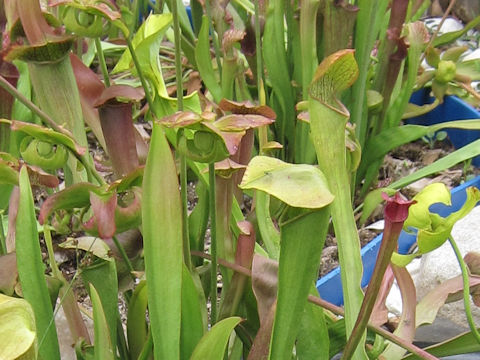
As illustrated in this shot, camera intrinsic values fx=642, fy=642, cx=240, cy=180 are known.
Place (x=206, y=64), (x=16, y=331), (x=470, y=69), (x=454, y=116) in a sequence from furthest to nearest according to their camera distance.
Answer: (x=454, y=116), (x=470, y=69), (x=206, y=64), (x=16, y=331)

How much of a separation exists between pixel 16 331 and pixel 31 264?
234 millimetres

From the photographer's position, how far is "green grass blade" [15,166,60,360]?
0.54 metres

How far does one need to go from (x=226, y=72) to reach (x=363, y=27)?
0.32m

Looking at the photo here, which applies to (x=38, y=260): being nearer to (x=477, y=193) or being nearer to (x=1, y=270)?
(x=1, y=270)

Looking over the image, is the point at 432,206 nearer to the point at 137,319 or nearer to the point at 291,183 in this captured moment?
the point at 137,319

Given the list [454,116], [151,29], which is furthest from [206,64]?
[454,116]

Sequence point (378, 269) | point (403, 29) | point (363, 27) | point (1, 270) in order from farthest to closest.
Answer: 1. point (403, 29)
2. point (363, 27)
3. point (1, 270)
4. point (378, 269)

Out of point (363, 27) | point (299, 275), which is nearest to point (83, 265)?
point (299, 275)

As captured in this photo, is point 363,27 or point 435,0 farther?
point 435,0

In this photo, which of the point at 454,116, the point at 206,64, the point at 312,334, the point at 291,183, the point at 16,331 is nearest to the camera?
the point at 16,331

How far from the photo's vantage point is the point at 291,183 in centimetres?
44

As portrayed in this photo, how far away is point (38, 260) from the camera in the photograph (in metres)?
0.56

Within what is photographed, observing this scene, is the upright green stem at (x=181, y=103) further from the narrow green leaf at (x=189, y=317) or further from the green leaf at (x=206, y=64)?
the green leaf at (x=206, y=64)

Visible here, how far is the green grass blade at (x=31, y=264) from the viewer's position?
1.77 feet
